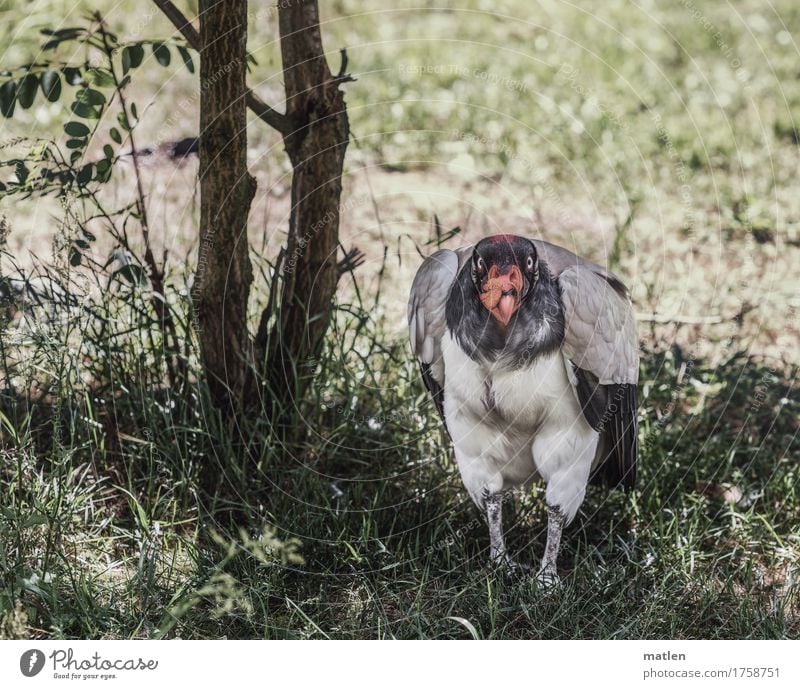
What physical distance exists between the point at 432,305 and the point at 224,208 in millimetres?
717

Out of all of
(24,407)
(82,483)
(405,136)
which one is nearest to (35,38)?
(405,136)

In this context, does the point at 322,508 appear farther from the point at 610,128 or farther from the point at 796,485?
the point at 610,128

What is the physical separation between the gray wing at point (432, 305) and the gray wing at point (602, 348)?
289 mm

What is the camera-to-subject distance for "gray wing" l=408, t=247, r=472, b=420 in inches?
103

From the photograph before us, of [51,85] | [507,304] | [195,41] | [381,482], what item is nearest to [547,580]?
[381,482]

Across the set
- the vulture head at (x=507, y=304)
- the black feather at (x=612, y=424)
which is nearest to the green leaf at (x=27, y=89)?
the vulture head at (x=507, y=304)

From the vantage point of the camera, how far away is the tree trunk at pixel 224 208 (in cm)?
275

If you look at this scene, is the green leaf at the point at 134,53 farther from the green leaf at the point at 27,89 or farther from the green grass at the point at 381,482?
the green grass at the point at 381,482

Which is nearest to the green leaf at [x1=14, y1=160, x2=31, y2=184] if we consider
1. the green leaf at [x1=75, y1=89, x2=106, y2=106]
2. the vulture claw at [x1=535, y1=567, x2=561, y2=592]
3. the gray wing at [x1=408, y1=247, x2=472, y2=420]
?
the green leaf at [x1=75, y1=89, x2=106, y2=106]

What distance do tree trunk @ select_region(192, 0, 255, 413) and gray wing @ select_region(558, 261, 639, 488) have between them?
100 centimetres

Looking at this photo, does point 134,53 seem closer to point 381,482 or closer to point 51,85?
point 51,85
